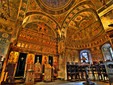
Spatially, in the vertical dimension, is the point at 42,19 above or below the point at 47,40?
above

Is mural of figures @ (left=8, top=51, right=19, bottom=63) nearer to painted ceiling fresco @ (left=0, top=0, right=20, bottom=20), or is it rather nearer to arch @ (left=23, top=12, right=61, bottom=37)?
painted ceiling fresco @ (left=0, top=0, right=20, bottom=20)

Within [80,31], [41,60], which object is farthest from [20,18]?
[80,31]

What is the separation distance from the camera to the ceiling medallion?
944cm

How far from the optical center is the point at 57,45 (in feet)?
36.7

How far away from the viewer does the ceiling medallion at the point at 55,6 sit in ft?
31.0

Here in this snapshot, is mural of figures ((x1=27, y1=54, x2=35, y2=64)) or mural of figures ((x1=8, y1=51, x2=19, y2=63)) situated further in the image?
mural of figures ((x1=27, y1=54, x2=35, y2=64))

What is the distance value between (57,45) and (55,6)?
6789 millimetres

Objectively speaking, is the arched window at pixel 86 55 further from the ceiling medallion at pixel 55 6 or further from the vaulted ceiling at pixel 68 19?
the ceiling medallion at pixel 55 6

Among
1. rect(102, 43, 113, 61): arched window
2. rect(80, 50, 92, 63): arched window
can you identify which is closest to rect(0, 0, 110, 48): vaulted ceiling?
rect(102, 43, 113, 61): arched window

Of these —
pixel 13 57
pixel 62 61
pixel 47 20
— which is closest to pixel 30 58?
pixel 13 57

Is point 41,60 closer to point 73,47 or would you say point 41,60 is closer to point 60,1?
point 73,47

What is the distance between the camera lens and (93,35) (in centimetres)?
1068

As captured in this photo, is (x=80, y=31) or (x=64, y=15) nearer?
(x=64, y=15)

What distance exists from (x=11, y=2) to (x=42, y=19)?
21.0 feet
